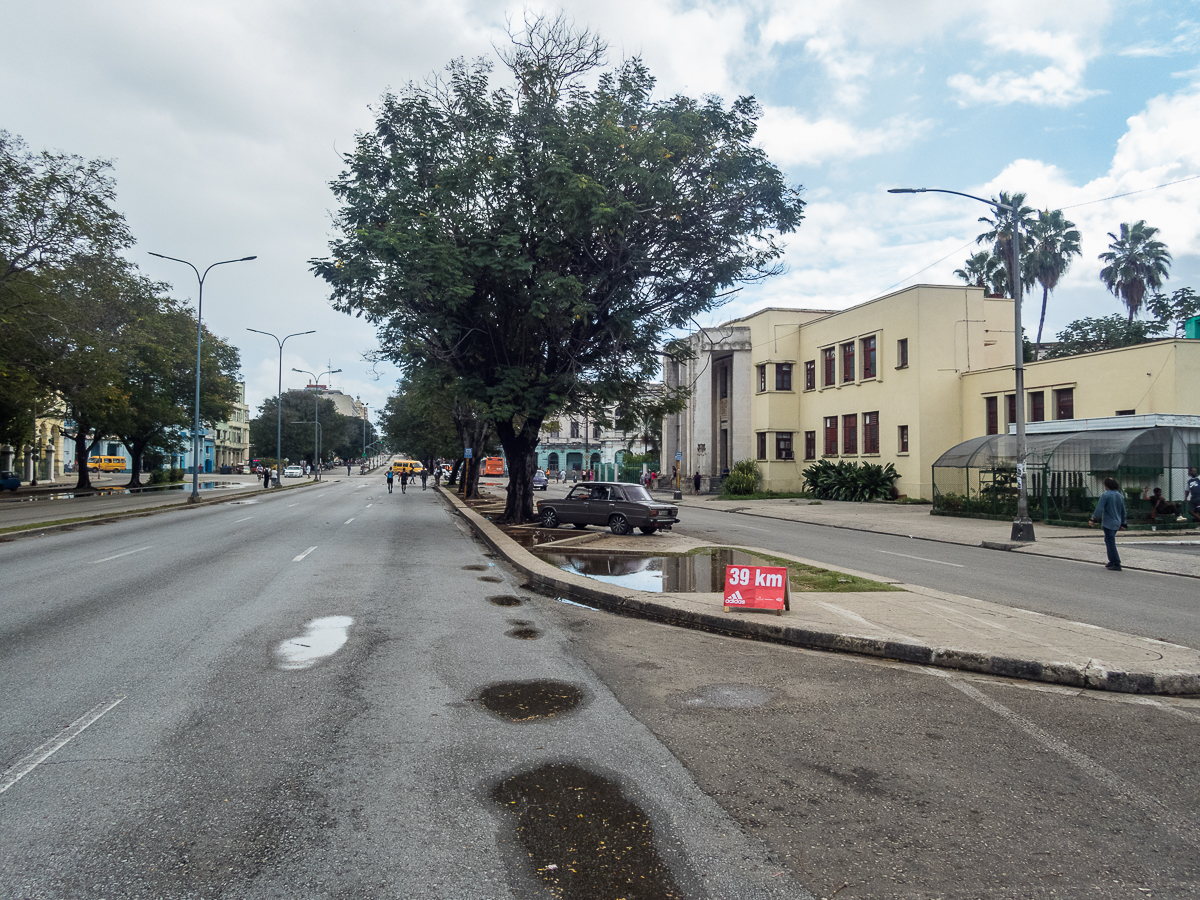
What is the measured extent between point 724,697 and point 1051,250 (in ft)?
160

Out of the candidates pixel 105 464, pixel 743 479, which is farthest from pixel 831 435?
pixel 105 464

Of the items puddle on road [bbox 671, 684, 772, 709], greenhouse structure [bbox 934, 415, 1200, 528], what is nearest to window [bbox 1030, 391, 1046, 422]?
greenhouse structure [bbox 934, 415, 1200, 528]

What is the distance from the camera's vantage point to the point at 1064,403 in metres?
29.1

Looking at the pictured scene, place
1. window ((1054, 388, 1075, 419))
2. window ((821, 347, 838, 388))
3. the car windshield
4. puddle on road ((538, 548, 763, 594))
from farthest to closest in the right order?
window ((821, 347, 838, 388)), window ((1054, 388, 1075, 419)), the car windshield, puddle on road ((538, 548, 763, 594))

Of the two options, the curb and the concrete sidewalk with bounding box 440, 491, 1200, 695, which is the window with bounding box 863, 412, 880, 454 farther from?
the curb

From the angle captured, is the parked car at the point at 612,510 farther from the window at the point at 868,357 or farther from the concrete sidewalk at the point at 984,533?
the window at the point at 868,357

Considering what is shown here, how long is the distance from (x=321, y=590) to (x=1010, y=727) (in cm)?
852

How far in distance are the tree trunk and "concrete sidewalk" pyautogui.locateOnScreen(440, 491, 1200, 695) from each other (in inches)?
465

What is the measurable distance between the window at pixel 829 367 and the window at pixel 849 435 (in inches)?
93.1

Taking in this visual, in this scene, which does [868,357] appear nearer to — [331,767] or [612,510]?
[612,510]

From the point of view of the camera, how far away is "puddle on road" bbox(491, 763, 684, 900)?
3154 millimetres

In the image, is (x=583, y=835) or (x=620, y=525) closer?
(x=583, y=835)

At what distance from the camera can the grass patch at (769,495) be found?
41500mm

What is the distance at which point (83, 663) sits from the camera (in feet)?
21.5
